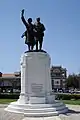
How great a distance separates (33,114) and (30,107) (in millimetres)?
987

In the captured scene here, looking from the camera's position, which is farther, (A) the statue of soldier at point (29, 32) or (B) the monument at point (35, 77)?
(A) the statue of soldier at point (29, 32)

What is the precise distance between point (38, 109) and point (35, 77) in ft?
10.4

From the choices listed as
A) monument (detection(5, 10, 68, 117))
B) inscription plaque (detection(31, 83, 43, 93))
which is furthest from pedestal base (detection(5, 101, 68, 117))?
inscription plaque (detection(31, 83, 43, 93))

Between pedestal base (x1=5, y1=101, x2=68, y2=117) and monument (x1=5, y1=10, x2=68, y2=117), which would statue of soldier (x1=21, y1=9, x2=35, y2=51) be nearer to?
monument (x1=5, y1=10, x2=68, y2=117)

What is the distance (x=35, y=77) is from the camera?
2009cm

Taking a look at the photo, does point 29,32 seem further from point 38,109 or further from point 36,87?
point 38,109

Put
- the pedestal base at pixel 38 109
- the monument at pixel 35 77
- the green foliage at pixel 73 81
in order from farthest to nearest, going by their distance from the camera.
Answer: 1. the green foliage at pixel 73 81
2. the monument at pixel 35 77
3. the pedestal base at pixel 38 109

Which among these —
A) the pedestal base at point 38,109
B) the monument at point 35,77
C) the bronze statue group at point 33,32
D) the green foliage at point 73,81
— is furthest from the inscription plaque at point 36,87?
the green foliage at point 73,81

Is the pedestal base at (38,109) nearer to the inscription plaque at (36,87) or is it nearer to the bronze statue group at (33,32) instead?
the inscription plaque at (36,87)

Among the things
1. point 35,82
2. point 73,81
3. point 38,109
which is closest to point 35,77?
point 35,82

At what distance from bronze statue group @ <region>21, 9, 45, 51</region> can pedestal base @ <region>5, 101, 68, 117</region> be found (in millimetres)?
4968

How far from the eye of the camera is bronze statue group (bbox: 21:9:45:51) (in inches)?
824

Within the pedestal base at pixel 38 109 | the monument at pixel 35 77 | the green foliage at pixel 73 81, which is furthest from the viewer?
the green foliage at pixel 73 81

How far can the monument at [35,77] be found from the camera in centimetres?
1906
